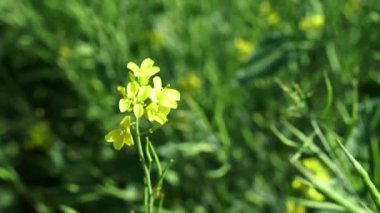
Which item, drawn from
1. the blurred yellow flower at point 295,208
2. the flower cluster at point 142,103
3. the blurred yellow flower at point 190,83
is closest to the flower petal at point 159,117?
the flower cluster at point 142,103

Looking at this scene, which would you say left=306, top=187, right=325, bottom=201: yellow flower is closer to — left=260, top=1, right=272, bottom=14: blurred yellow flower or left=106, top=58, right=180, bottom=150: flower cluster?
left=106, top=58, right=180, bottom=150: flower cluster

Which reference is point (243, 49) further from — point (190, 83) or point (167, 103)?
point (167, 103)

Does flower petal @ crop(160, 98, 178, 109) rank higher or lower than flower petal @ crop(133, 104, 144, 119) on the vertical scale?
higher

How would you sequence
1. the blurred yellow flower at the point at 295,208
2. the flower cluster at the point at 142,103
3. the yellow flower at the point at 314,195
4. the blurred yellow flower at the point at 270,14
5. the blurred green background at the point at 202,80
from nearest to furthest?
the flower cluster at the point at 142,103 → the yellow flower at the point at 314,195 → the blurred yellow flower at the point at 295,208 → the blurred green background at the point at 202,80 → the blurred yellow flower at the point at 270,14

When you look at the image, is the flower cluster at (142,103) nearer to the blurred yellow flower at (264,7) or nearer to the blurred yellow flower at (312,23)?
the blurred yellow flower at (312,23)

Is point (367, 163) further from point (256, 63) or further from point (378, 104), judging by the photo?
point (256, 63)

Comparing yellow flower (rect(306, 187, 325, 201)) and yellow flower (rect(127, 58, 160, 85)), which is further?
yellow flower (rect(306, 187, 325, 201))

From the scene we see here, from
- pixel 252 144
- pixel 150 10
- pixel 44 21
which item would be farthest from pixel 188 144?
pixel 44 21

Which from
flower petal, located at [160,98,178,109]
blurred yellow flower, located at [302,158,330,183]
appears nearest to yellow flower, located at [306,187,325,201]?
blurred yellow flower, located at [302,158,330,183]

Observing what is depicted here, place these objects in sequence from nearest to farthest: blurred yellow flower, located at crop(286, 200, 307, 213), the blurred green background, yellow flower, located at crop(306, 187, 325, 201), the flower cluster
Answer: the flower cluster < yellow flower, located at crop(306, 187, 325, 201) < blurred yellow flower, located at crop(286, 200, 307, 213) < the blurred green background
